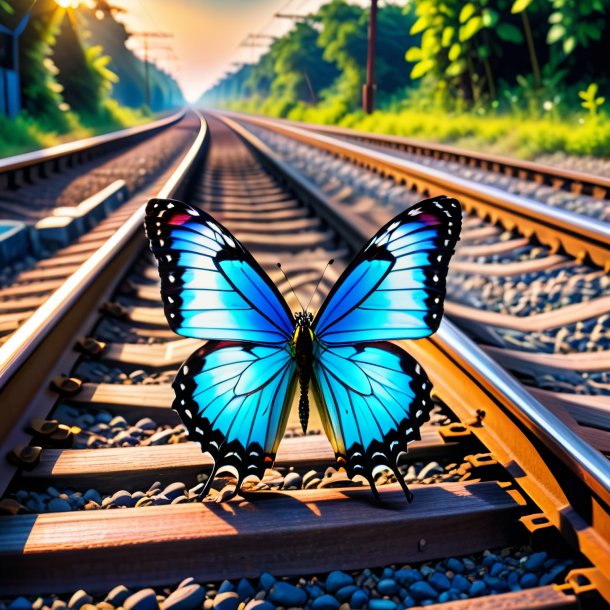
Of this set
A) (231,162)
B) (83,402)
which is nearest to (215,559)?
(83,402)

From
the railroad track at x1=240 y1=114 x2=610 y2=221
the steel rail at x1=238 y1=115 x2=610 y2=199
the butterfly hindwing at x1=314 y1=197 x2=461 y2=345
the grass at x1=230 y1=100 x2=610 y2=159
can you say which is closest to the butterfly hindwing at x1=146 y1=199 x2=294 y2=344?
the butterfly hindwing at x1=314 y1=197 x2=461 y2=345

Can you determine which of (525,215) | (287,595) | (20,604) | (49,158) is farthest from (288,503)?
(49,158)

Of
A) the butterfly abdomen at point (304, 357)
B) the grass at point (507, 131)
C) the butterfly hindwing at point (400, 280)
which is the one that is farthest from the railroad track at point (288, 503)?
the grass at point (507, 131)

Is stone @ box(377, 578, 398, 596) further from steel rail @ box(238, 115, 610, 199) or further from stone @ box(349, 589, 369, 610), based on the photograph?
steel rail @ box(238, 115, 610, 199)

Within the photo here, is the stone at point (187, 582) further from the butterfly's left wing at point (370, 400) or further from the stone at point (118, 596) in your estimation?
the butterfly's left wing at point (370, 400)

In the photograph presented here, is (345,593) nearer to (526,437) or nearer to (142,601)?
(142,601)

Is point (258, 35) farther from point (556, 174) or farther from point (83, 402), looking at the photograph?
point (83, 402)
